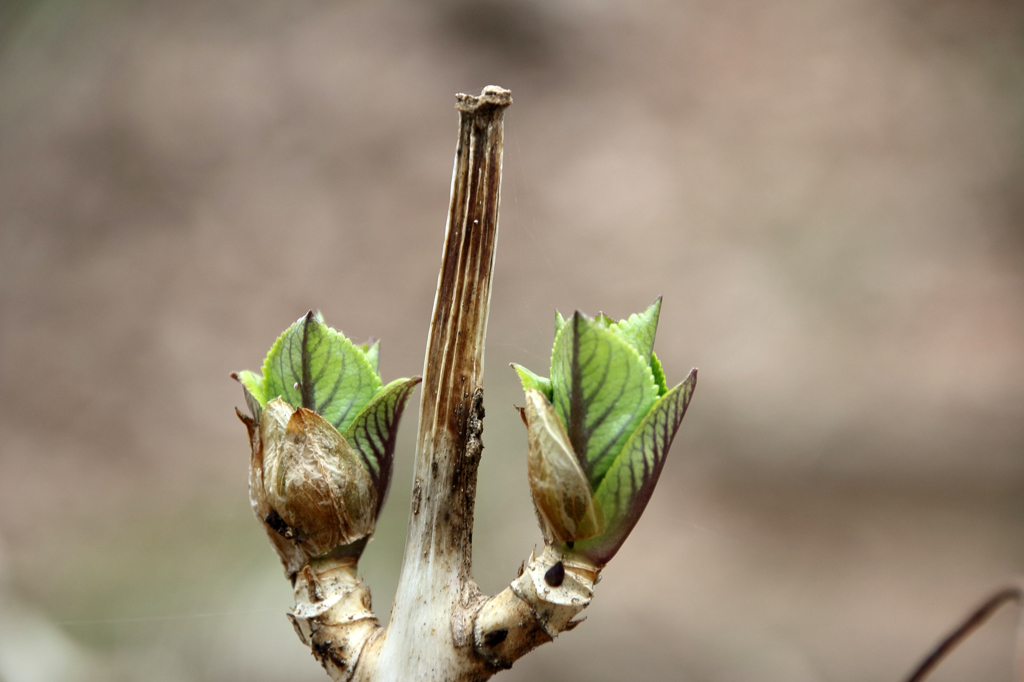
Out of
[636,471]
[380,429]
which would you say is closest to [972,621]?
[636,471]

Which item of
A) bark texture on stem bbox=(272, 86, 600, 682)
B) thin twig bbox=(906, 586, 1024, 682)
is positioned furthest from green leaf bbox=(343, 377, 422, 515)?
thin twig bbox=(906, 586, 1024, 682)

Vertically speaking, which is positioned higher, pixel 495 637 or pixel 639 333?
pixel 639 333

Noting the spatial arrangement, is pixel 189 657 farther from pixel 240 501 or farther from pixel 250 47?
pixel 250 47

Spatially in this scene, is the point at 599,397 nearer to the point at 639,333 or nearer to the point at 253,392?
the point at 639,333

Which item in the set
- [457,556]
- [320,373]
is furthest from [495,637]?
[320,373]

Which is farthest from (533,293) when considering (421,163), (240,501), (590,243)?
(240,501)

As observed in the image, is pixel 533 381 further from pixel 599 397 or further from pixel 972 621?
pixel 972 621
